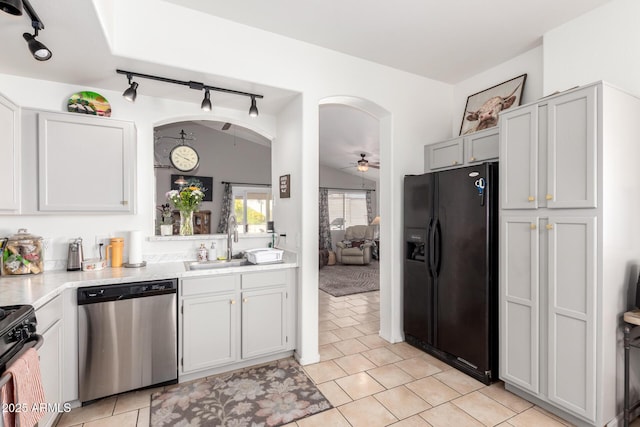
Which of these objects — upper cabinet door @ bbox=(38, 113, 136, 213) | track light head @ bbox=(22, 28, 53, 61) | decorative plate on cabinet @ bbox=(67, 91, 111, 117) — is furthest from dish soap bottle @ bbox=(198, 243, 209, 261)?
track light head @ bbox=(22, 28, 53, 61)

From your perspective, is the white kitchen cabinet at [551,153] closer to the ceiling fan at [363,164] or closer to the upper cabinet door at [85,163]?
the upper cabinet door at [85,163]

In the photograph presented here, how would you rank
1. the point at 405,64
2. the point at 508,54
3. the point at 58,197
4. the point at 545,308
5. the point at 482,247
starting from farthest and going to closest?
1. the point at 405,64
2. the point at 508,54
3. the point at 482,247
4. the point at 58,197
5. the point at 545,308

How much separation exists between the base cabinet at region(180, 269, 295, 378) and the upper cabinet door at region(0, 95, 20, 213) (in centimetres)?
129

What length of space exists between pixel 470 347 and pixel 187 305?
2.40m

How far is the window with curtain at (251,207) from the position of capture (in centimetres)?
784

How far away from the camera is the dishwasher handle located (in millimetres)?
2182

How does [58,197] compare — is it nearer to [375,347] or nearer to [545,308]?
[375,347]

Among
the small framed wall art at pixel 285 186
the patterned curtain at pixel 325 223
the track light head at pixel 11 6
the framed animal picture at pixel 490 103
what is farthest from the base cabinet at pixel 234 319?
the patterned curtain at pixel 325 223

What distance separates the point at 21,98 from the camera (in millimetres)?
2498

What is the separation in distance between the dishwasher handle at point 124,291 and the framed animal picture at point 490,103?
3.30 metres

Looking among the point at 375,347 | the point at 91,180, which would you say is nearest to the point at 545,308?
the point at 375,347

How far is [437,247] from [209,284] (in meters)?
2.08

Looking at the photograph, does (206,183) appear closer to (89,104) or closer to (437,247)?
(89,104)

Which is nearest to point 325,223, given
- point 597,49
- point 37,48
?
point 597,49
